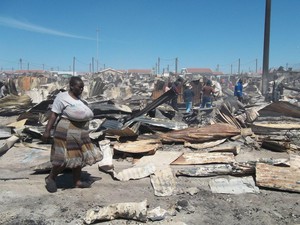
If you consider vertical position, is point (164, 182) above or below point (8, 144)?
below

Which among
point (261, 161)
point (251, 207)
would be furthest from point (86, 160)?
point (261, 161)

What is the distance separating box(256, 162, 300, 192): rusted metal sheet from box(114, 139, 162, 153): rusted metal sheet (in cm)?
223

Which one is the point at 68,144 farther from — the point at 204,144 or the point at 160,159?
the point at 204,144

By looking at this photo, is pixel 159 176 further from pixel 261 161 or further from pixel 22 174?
pixel 22 174

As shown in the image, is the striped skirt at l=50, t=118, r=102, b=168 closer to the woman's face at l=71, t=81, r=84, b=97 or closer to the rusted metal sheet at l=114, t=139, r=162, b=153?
the woman's face at l=71, t=81, r=84, b=97

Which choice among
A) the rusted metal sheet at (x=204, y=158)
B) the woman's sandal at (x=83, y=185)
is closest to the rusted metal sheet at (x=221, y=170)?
the rusted metal sheet at (x=204, y=158)

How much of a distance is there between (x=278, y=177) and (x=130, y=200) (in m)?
2.28

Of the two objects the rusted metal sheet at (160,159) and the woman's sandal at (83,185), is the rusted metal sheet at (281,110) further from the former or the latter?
the woman's sandal at (83,185)

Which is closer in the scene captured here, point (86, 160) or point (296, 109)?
point (86, 160)

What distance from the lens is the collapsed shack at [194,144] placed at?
198 inches

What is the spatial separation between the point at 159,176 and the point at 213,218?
1.44 meters

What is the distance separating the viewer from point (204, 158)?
6039 mm

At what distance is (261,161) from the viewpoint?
5539 mm

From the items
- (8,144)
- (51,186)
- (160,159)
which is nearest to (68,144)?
(51,186)
